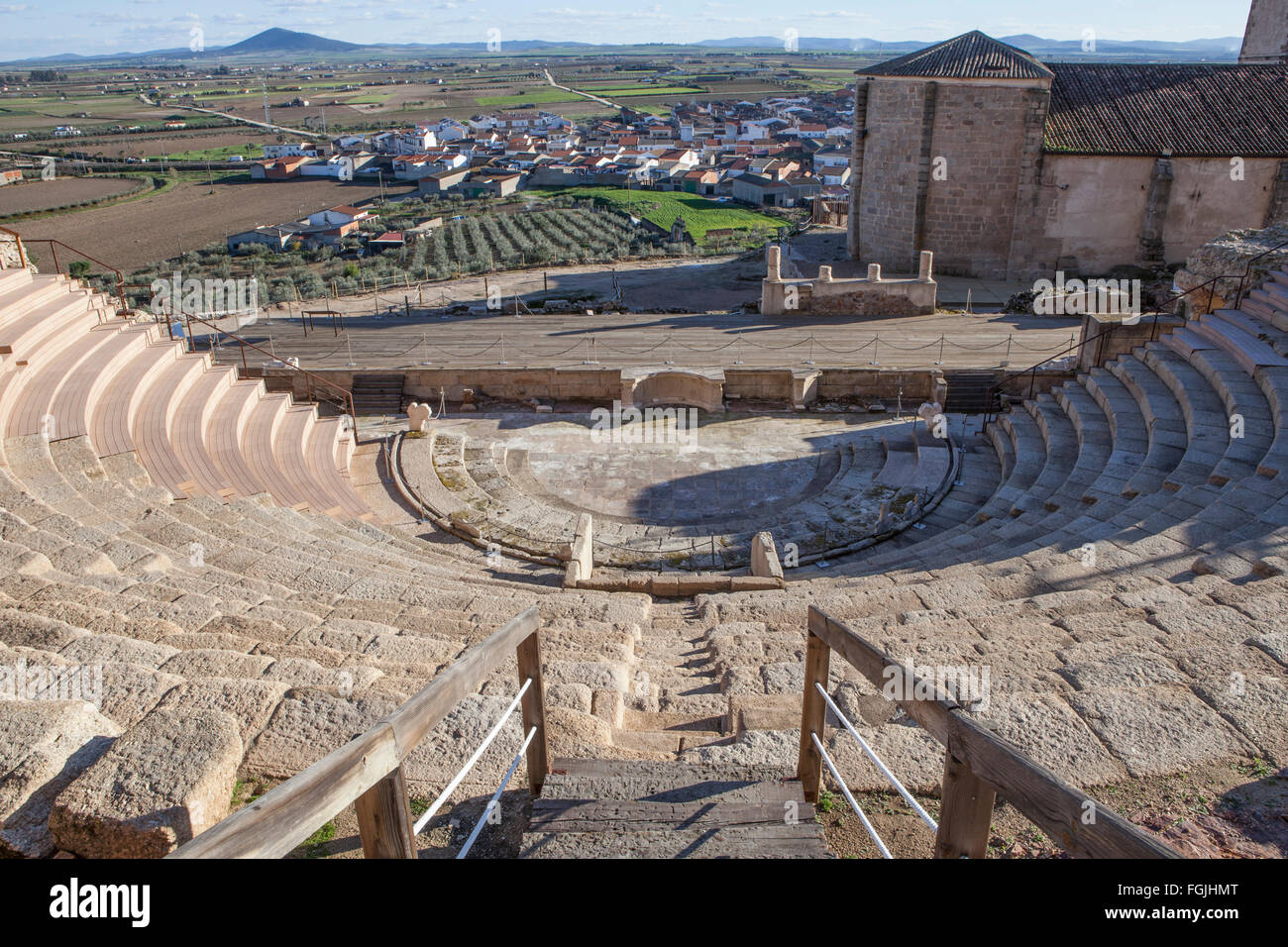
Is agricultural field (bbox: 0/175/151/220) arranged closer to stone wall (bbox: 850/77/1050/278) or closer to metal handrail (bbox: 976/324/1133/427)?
stone wall (bbox: 850/77/1050/278)

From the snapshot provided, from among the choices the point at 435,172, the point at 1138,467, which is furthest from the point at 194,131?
the point at 1138,467

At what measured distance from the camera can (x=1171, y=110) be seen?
1192 inches

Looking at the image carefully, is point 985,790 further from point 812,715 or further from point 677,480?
point 677,480

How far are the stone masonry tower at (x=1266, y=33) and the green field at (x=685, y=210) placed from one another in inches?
1080

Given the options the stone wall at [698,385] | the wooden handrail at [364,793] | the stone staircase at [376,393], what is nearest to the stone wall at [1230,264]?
the stone wall at [698,385]

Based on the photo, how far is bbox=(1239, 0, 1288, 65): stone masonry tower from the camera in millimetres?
36031

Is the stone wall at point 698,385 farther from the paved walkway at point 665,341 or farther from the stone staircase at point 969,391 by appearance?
the paved walkway at point 665,341

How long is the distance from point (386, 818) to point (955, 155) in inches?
1239

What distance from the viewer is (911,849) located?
13.5 feet

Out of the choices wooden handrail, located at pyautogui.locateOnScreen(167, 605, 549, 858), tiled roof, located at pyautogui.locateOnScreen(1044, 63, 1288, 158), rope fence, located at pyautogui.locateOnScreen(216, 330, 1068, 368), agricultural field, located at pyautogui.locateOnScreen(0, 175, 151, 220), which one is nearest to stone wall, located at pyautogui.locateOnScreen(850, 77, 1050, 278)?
tiled roof, located at pyautogui.locateOnScreen(1044, 63, 1288, 158)

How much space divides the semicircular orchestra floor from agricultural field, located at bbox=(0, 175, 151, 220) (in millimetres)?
75805

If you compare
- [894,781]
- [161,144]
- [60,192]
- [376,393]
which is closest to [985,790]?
[894,781]

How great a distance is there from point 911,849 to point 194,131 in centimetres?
17278
